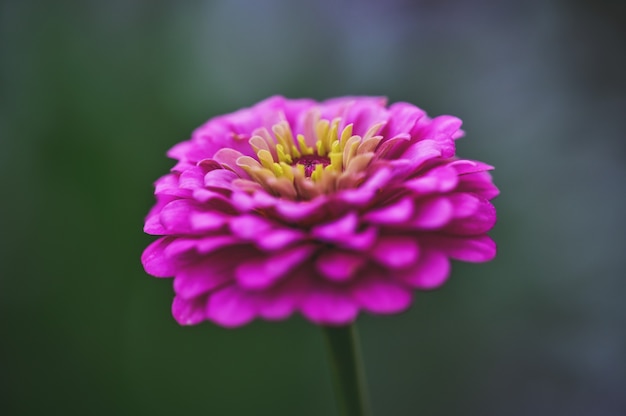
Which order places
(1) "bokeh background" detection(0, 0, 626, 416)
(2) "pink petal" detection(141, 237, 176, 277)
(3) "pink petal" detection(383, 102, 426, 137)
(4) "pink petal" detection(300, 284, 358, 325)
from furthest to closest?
(1) "bokeh background" detection(0, 0, 626, 416) → (3) "pink petal" detection(383, 102, 426, 137) → (2) "pink petal" detection(141, 237, 176, 277) → (4) "pink petal" detection(300, 284, 358, 325)

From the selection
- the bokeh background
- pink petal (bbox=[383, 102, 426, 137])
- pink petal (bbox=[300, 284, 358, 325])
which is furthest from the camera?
the bokeh background

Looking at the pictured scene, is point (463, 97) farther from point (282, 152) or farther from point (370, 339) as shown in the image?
point (282, 152)

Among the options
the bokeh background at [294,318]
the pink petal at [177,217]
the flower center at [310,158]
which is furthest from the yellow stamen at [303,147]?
the bokeh background at [294,318]

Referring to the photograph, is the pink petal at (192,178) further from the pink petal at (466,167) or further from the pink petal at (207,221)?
the pink petal at (466,167)

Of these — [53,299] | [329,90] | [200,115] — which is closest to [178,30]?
[200,115]

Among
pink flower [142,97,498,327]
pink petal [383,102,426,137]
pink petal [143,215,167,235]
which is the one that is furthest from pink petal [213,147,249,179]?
pink petal [383,102,426,137]

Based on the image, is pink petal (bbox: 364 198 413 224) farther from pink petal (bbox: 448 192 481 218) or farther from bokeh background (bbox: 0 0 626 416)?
→ bokeh background (bbox: 0 0 626 416)

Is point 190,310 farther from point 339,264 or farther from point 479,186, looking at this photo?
point 479,186
